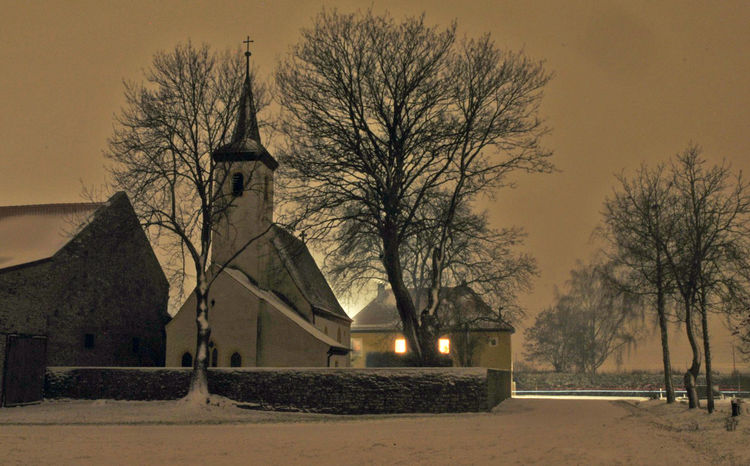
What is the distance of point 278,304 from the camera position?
3831 cm

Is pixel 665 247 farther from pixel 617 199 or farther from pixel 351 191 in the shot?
pixel 351 191

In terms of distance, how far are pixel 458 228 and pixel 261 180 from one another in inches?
600

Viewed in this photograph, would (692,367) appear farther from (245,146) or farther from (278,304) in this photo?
(245,146)

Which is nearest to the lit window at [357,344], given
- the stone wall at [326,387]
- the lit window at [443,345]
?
the lit window at [443,345]

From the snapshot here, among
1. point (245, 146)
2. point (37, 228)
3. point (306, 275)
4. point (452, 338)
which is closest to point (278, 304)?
point (306, 275)

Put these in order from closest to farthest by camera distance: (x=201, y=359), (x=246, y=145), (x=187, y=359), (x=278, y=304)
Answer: (x=201, y=359), (x=187, y=359), (x=278, y=304), (x=246, y=145)

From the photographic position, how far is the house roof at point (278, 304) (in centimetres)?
3681

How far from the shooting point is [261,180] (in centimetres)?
4169

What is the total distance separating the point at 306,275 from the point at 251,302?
930cm

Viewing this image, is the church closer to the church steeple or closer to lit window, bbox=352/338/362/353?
the church steeple

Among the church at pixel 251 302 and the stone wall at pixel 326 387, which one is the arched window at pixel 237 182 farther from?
the stone wall at pixel 326 387

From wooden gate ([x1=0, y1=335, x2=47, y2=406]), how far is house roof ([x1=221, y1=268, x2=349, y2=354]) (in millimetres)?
10077

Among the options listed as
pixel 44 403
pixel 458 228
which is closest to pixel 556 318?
pixel 458 228

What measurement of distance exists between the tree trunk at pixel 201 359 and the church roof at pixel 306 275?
8.06 meters
